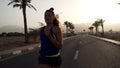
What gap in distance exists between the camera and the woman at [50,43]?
4231 mm

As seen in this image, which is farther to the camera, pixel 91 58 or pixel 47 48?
pixel 91 58

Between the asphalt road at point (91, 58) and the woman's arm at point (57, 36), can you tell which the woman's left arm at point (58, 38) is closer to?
the woman's arm at point (57, 36)

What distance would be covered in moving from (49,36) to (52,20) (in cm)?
32

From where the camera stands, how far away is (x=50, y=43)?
4.27 m

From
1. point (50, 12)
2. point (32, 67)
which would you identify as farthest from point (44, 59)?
point (32, 67)

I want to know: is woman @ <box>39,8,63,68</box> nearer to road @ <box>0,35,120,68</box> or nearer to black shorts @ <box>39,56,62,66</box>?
black shorts @ <box>39,56,62,66</box>

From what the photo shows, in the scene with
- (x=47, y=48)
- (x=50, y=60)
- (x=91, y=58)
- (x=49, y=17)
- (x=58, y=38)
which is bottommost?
(x=91, y=58)

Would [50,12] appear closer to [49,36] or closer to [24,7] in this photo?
[49,36]

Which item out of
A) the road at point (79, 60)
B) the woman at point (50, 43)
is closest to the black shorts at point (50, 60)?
the woman at point (50, 43)

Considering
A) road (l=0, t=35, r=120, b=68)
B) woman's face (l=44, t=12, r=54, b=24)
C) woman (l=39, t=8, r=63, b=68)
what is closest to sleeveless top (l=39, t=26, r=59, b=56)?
woman (l=39, t=8, r=63, b=68)

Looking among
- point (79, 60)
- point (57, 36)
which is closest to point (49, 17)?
point (57, 36)

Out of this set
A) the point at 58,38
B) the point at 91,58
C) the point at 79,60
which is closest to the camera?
the point at 58,38

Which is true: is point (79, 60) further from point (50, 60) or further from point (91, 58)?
point (50, 60)

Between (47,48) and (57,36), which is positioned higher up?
(57,36)
